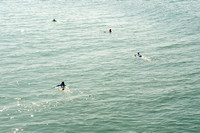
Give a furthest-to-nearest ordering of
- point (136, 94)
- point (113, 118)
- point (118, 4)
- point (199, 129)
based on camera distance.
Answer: point (118, 4) → point (136, 94) → point (113, 118) → point (199, 129)

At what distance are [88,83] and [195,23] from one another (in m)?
46.6

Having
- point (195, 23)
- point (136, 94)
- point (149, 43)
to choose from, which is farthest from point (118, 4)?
point (136, 94)

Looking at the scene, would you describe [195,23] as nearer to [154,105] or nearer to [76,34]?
[76,34]

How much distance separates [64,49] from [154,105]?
31.4 meters

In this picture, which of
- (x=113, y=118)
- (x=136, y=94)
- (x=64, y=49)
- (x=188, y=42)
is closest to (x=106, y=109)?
(x=113, y=118)

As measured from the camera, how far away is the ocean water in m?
38.8

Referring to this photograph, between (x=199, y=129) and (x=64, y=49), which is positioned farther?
(x=64, y=49)

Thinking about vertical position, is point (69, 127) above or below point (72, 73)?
below

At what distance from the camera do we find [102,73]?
53.4 m

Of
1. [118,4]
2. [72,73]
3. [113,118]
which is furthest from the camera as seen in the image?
[118,4]

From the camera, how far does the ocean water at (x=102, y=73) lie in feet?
127

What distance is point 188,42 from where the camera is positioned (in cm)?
6762

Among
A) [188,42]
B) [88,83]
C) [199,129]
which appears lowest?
[199,129]

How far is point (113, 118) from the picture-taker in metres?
39.1
